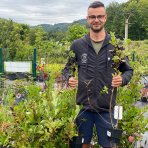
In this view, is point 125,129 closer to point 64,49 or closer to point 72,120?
point 72,120

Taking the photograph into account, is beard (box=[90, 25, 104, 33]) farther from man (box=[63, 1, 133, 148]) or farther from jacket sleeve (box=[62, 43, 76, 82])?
jacket sleeve (box=[62, 43, 76, 82])

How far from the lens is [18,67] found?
10.7 meters

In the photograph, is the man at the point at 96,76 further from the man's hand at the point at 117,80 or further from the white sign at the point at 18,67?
the white sign at the point at 18,67

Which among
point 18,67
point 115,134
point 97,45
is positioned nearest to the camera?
point 115,134

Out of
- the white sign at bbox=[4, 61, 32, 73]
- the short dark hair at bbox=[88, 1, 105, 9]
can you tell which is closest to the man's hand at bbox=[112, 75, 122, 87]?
the short dark hair at bbox=[88, 1, 105, 9]

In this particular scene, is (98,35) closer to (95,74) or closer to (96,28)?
(96,28)

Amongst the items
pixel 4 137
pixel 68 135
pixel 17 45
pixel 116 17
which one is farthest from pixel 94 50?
pixel 116 17

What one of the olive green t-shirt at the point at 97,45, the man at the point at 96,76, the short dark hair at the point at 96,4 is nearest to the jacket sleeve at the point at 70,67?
the man at the point at 96,76

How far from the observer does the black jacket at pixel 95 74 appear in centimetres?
281

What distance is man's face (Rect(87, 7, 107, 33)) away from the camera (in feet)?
9.07

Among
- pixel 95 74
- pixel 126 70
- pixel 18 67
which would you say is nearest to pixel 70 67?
pixel 95 74

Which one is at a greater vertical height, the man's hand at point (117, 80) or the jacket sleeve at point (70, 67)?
the jacket sleeve at point (70, 67)

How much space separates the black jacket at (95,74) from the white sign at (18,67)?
7.92m

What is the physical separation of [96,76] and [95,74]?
0.06 ft
